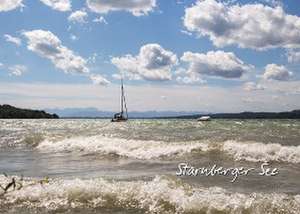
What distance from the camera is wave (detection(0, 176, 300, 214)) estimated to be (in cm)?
1064

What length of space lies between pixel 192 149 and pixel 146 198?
15.3 meters

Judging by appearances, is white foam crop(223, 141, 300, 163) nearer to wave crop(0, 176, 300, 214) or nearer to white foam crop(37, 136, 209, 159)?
white foam crop(37, 136, 209, 159)

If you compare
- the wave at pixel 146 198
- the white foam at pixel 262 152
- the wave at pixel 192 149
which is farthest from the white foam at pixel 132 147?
the wave at pixel 146 198

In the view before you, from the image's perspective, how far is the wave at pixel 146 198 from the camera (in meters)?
10.6

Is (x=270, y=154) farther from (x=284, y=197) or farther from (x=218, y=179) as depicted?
(x=284, y=197)

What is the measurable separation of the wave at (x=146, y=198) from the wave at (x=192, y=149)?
1100 cm

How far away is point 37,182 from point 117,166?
23.0 feet

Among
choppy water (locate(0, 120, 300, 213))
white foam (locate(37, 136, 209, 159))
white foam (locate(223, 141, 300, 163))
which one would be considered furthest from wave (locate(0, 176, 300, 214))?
white foam (locate(37, 136, 209, 159))

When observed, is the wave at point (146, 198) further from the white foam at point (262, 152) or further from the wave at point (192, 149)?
the wave at point (192, 149)

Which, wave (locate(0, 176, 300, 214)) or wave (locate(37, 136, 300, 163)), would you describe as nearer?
wave (locate(0, 176, 300, 214))

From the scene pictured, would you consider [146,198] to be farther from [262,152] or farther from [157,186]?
[262,152]

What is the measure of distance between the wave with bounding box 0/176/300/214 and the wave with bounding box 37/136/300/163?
433 inches

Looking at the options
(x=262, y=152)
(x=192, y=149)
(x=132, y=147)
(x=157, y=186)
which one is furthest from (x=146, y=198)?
(x=132, y=147)

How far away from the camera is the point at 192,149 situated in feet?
88.6
